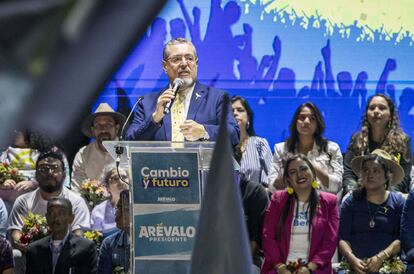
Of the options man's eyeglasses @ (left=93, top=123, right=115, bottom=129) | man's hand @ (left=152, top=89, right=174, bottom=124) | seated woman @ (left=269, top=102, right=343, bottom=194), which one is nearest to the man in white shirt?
man's eyeglasses @ (left=93, top=123, right=115, bottom=129)

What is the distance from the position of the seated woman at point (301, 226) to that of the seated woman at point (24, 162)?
2.04 metres

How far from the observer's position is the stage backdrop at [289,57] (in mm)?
8578

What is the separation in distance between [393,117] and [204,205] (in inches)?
232

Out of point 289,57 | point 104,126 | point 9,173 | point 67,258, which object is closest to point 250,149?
point 289,57

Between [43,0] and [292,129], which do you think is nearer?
[43,0]

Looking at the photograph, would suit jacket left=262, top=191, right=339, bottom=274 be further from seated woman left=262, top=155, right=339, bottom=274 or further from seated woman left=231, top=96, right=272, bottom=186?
seated woman left=231, top=96, right=272, bottom=186

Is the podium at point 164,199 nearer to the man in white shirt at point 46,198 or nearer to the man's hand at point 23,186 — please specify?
the man in white shirt at point 46,198

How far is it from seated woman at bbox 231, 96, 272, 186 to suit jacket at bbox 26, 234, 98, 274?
159 centimetres

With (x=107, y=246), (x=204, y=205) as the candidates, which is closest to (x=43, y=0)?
(x=204, y=205)

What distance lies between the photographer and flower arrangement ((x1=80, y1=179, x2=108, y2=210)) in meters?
7.95

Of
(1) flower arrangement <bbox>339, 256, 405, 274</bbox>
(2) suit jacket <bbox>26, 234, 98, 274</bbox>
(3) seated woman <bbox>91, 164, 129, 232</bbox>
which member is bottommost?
(1) flower arrangement <bbox>339, 256, 405, 274</bbox>

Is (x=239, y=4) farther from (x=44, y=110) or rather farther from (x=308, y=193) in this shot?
(x=44, y=110)

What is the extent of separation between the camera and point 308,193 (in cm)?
734

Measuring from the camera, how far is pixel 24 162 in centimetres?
831
